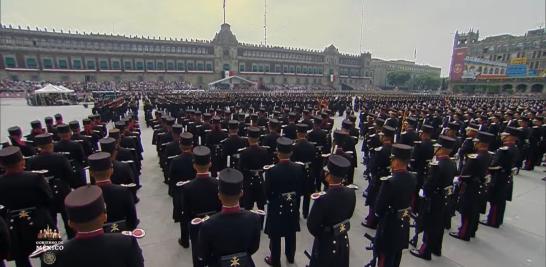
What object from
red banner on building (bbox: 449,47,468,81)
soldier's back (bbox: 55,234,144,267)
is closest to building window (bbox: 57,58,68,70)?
soldier's back (bbox: 55,234,144,267)

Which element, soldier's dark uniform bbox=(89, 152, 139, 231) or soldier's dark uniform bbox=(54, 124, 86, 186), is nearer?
soldier's dark uniform bbox=(89, 152, 139, 231)

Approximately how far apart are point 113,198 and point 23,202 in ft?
4.11

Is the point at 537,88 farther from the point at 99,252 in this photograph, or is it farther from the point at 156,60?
the point at 156,60

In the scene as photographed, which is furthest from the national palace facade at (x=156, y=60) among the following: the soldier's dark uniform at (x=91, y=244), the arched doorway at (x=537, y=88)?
the soldier's dark uniform at (x=91, y=244)

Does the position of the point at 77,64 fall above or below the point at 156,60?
below

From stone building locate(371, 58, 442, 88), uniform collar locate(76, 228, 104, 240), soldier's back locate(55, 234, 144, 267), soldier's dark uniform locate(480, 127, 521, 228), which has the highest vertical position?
stone building locate(371, 58, 442, 88)

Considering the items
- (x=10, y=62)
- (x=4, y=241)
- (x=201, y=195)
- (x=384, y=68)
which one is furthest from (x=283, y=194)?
(x=384, y=68)

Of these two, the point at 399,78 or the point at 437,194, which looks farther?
the point at 399,78

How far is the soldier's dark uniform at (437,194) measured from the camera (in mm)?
3896

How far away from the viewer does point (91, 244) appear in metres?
1.76

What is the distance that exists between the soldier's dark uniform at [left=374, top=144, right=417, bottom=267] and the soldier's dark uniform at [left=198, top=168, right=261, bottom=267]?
5.85ft

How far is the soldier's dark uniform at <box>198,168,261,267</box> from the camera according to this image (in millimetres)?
2197

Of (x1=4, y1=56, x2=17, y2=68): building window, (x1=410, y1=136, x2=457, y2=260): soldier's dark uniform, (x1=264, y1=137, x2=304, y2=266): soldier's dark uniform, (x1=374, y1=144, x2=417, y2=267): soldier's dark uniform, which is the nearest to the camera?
(x1=374, y1=144, x2=417, y2=267): soldier's dark uniform

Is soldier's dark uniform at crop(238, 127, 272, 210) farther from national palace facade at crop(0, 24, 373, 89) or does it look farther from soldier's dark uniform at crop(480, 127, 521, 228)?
national palace facade at crop(0, 24, 373, 89)
